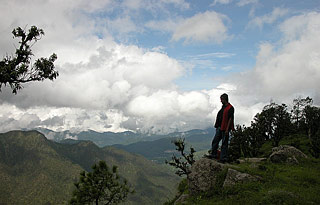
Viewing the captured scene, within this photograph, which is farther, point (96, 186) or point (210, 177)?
point (96, 186)

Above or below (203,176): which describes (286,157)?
above

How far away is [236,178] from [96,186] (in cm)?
2188

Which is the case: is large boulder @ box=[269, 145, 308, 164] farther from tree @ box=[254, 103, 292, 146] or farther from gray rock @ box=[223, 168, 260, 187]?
tree @ box=[254, 103, 292, 146]

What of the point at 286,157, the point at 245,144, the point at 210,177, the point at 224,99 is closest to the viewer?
the point at 210,177

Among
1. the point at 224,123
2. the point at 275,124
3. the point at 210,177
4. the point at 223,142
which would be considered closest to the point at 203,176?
the point at 210,177

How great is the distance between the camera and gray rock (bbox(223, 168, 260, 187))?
13.8 meters

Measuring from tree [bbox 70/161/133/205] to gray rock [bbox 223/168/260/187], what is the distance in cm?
1924

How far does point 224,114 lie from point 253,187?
5.60 m

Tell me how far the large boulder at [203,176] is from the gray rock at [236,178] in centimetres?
93

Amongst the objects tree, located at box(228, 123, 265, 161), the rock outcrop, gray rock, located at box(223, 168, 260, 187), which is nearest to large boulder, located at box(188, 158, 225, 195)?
the rock outcrop

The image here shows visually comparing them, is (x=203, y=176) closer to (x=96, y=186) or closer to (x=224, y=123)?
(x=224, y=123)

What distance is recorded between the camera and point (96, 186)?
28.9m

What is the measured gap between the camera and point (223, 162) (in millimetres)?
16984

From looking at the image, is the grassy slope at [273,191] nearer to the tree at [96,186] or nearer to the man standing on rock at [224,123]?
the man standing on rock at [224,123]
